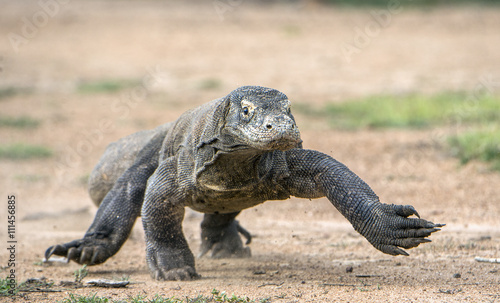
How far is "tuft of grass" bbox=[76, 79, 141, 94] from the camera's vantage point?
13.4 metres

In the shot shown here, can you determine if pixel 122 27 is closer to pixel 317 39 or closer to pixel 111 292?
pixel 317 39

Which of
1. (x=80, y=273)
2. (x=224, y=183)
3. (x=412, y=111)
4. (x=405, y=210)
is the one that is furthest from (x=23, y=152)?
(x=405, y=210)

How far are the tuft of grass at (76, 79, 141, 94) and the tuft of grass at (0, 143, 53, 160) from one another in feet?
13.7

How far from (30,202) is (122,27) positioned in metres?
11.5

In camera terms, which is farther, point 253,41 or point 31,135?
point 253,41

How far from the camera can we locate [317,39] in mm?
16656

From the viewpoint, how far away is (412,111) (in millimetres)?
10266

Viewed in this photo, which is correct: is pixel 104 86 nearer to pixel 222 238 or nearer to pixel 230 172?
pixel 222 238

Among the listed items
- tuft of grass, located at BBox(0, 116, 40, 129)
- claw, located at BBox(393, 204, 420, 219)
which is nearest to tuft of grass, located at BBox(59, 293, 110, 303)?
claw, located at BBox(393, 204, 420, 219)

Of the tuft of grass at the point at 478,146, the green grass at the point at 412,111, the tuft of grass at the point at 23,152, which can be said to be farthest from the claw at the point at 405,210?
the tuft of grass at the point at 23,152

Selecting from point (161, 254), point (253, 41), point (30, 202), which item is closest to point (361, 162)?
point (30, 202)

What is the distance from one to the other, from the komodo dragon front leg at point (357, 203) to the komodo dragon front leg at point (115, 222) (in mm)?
1118

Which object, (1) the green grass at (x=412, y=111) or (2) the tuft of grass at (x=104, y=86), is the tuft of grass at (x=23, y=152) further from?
(2) the tuft of grass at (x=104, y=86)

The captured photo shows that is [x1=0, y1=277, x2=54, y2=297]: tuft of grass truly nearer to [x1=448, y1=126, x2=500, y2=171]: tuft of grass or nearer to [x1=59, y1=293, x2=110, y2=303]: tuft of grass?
[x1=59, y1=293, x2=110, y2=303]: tuft of grass
